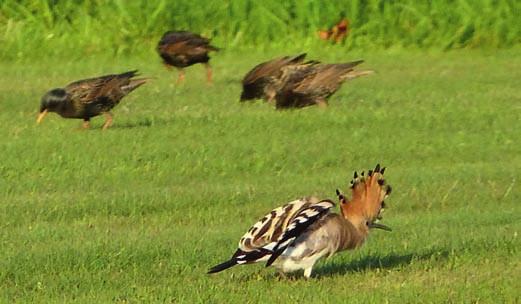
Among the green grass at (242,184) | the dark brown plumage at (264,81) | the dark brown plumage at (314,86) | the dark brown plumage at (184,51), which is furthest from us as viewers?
the dark brown plumage at (184,51)

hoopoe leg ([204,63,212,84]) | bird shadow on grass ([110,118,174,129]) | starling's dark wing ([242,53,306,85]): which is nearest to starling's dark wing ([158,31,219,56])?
hoopoe leg ([204,63,212,84])

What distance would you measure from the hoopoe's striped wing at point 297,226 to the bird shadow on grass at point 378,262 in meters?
0.72

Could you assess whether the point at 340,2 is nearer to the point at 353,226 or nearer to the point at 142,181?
the point at 142,181

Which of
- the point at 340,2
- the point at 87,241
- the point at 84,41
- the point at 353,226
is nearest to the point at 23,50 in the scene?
the point at 84,41

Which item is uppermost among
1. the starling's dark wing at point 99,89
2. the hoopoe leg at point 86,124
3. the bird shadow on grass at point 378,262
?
the starling's dark wing at point 99,89

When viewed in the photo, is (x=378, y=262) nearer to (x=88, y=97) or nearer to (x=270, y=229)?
(x=270, y=229)

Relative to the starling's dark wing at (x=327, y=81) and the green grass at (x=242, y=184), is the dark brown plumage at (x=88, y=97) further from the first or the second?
the starling's dark wing at (x=327, y=81)

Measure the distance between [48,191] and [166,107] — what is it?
528 centimetres

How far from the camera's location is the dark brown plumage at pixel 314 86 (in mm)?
16141

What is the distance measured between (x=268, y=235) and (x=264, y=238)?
0.03 metres

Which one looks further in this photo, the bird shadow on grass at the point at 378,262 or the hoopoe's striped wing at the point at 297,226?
the bird shadow on grass at the point at 378,262

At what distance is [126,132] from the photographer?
14.7m

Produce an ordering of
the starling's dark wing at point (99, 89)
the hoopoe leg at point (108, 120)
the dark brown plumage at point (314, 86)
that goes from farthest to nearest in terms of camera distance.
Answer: the dark brown plumage at point (314, 86) < the hoopoe leg at point (108, 120) < the starling's dark wing at point (99, 89)

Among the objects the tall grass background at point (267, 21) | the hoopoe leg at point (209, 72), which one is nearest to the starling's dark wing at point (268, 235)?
the hoopoe leg at point (209, 72)
